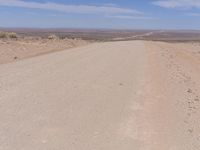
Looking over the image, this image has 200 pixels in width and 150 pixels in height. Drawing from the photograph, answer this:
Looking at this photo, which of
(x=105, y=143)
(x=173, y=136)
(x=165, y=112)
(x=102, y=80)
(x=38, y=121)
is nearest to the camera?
(x=105, y=143)

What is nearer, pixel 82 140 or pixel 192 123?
pixel 82 140

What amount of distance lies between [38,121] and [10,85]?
4.49 m

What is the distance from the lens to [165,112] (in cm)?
898

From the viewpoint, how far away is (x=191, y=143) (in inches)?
263

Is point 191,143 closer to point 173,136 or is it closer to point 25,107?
point 173,136

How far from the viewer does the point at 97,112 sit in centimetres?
879

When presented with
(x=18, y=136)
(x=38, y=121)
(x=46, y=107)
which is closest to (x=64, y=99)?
(x=46, y=107)

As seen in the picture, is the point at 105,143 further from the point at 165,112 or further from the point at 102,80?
the point at 102,80

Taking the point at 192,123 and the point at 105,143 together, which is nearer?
the point at 105,143

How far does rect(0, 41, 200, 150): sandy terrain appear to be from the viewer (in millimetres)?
6586

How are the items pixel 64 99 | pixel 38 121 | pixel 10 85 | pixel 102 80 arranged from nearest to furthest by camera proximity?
1. pixel 38 121
2. pixel 64 99
3. pixel 10 85
4. pixel 102 80

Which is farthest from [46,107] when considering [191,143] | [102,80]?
[102,80]

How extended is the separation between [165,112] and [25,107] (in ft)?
10.4

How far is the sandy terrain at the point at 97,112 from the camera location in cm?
659
